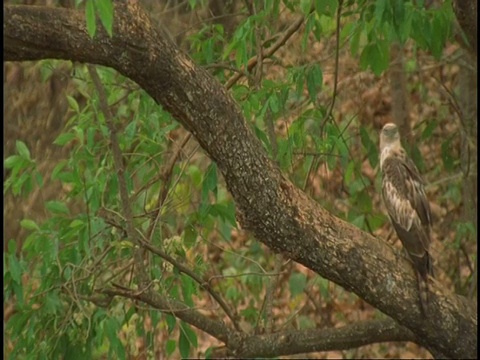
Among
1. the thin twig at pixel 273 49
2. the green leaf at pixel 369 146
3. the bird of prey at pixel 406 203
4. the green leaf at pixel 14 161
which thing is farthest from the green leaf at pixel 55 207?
the green leaf at pixel 369 146

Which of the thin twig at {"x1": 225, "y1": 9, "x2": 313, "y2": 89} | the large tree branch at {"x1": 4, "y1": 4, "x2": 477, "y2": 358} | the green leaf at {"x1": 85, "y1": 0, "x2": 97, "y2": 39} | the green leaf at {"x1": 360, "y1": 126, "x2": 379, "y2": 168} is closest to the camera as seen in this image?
the green leaf at {"x1": 85, "y1": 0, "x2": 97, "y2": 39}

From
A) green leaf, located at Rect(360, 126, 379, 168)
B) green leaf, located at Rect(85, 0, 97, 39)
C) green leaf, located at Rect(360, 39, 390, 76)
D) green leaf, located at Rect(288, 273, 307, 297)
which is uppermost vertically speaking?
green leaf, located at Rect(360, 39, 390, 76)

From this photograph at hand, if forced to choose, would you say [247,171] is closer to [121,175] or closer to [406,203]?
[121,175]

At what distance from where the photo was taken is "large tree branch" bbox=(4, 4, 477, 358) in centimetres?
384

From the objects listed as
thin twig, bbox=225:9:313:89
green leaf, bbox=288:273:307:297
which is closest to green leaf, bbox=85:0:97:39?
thin twig, bbox=225:9:313:89

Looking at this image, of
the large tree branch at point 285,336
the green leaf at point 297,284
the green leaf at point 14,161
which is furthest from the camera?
the green leaf at point 297,284

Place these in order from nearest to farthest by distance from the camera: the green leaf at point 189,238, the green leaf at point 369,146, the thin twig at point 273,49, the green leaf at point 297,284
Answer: the green leaf at point 189,238, the thin twig at point 273,49, the green leaf at point 369,146, the green leaf at point 297,284

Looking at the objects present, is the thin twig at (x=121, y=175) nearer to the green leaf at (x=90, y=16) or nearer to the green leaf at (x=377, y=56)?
the green leaf at (x=377, y=56)

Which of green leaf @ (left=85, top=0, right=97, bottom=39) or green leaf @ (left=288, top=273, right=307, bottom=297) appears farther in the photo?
green leaf @ (left=288, top=273, right=307, bottom=297)

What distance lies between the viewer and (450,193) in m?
7.45

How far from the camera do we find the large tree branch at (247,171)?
3842mm

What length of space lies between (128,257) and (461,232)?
1919mm

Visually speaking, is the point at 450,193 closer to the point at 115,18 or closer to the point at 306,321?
the point at 306,321

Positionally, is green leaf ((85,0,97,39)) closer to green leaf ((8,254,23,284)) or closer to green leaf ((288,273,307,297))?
green leaf ((8,254,23,284))
